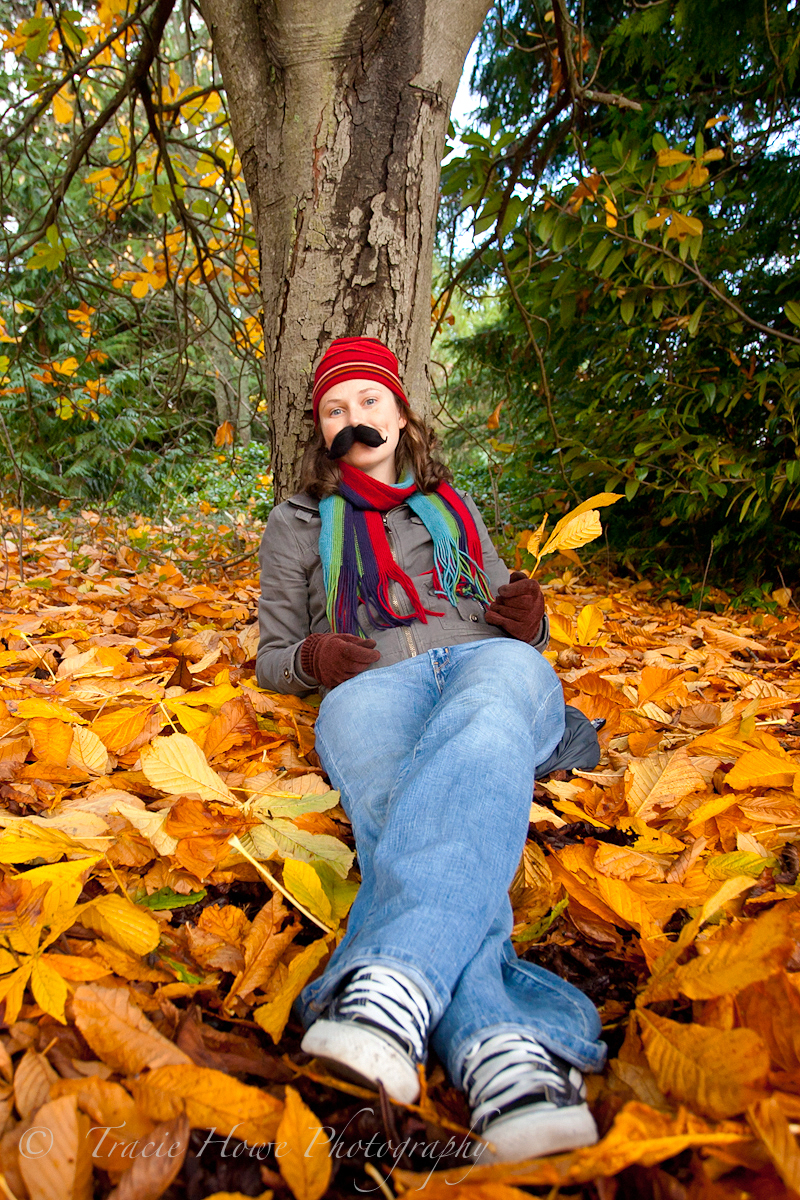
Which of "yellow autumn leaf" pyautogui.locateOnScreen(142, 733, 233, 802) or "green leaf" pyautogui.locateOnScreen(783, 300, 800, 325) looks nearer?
"yellow autumn leaf" pyautogui.locateOnScreen(142, 733, 233, 802)

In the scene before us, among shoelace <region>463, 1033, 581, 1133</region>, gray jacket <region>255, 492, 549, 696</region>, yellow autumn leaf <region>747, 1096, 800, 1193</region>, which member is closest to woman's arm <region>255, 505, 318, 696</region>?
gray jacket <region>255, 492, 549, 696</region>

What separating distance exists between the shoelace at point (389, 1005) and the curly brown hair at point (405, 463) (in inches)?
50.5

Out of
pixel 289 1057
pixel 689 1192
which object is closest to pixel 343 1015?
pixel 289 1057

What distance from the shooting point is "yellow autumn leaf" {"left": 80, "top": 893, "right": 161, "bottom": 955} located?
2.96ft

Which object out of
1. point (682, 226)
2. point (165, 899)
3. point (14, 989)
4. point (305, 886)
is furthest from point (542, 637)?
point (682, 226)

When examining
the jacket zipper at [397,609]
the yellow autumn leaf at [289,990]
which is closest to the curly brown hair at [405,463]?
the jacket zipper at [397,609]

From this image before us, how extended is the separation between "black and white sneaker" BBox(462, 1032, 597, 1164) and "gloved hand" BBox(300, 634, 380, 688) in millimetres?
817

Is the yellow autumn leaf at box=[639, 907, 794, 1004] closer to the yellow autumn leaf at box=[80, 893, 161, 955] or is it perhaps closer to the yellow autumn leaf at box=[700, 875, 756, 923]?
the yellow autumn leaf at box=[700, 875, 756, 923]

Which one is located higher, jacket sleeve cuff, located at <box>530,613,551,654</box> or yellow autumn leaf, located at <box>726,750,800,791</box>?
jacket sleeve cuff, located at <box>530,613,551,654</box>

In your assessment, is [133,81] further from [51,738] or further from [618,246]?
[51,738]

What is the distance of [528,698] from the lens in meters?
1.35

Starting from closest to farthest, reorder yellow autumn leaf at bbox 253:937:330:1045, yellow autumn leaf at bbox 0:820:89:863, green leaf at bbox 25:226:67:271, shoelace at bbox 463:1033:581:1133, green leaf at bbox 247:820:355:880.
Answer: shoelace at bbox 463:1033:581:1133, yellow autumn leaf at bbox 253:937:330:1045, yellow autumn leaf at bbox 0:820:89:863, green leaf at bbox 247:820:355:880, green leaf at bbox 25:226:67:271

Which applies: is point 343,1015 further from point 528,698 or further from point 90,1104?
point 528,698

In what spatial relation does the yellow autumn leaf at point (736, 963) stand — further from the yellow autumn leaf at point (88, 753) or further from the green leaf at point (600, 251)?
the green leaf at point (600, 251)
